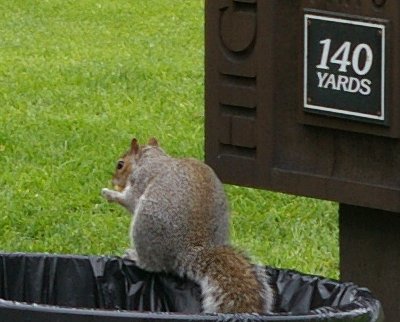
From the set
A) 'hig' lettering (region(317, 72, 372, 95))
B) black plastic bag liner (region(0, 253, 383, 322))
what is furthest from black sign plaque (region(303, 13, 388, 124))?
black plastic bag liner (region(0, 253, 383, 322))

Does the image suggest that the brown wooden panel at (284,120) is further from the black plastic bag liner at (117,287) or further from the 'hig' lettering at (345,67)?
the black plastic bag liner at (117,287)

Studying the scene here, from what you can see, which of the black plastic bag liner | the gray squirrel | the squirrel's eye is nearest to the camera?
the black plastic bag liner

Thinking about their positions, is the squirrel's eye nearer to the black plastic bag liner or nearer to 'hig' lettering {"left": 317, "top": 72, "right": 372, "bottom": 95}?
the black plastic bag liner

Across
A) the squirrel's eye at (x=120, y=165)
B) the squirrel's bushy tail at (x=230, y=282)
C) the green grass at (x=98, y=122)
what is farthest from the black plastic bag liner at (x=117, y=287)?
the green grass at (x=98, y=122)

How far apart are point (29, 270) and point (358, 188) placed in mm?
1017

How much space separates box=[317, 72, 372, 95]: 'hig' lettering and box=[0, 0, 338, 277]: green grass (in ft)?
5.29

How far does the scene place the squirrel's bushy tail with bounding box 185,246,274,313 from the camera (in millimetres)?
4066

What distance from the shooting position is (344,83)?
162 inches

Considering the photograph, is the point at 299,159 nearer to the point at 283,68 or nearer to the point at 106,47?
the point at 283,68

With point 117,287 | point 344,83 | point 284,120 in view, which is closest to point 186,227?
point 117,287

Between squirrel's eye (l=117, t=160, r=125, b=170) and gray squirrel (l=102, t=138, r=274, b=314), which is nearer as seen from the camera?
gray squirrel (l=102, t=138, r=274, b=314)

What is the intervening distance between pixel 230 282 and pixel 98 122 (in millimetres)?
4409

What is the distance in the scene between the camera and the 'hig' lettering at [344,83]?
4074mm

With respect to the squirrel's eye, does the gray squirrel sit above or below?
below
